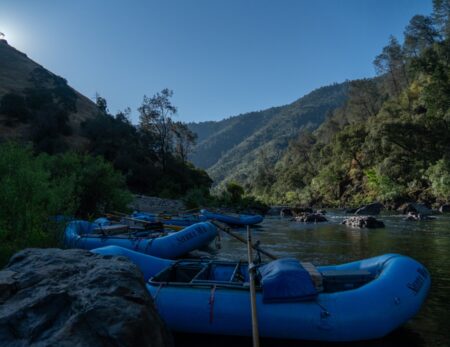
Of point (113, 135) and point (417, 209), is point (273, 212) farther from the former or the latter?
point (113, 135)

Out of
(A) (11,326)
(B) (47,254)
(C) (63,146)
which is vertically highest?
(C) (63,146)

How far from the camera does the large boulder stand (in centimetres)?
326

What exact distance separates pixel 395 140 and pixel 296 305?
41.6 metres

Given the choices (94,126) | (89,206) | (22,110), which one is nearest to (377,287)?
(89,206)

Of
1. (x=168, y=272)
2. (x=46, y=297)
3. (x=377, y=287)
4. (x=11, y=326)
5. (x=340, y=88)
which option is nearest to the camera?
(x=11, y=326)

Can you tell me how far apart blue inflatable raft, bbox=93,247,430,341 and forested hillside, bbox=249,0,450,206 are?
1324 inches

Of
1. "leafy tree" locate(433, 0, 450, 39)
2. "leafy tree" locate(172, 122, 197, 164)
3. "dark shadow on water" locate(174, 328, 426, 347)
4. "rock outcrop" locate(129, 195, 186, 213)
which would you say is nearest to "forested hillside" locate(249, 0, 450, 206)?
"leafy tree" locate(433, 0, 450, 39)

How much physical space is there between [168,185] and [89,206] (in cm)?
2036

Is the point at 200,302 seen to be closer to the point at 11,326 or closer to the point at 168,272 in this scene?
the point at 168,272

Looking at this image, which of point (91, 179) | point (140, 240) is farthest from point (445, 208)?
point (140, 240)

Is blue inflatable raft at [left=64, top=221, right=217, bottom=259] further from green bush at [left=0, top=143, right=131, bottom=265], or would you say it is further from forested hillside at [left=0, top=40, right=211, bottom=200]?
forested hillside at [left=0, top=40, right=211, bottom=200]

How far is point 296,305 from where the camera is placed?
5.51 metres

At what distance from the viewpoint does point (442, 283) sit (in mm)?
8625

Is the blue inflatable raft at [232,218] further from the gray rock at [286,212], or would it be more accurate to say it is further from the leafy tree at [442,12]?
the leafy tree at [442,12]
